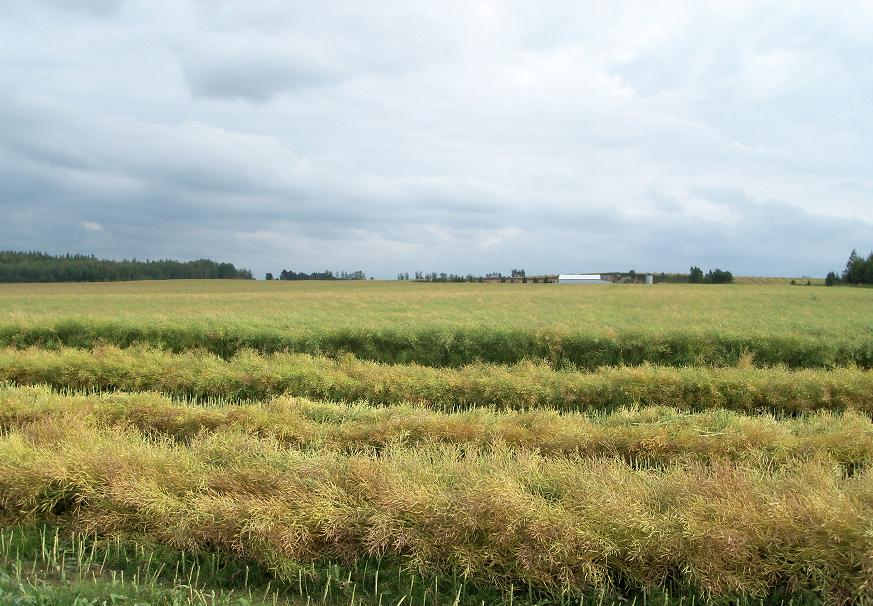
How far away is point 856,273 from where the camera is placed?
74.1m

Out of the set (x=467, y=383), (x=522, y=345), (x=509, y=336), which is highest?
(x=509, y=336)

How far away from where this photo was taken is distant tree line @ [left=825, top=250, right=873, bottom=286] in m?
72.7

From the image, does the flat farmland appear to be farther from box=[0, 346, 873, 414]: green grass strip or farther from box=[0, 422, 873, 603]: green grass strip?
box=[0, 422, 873, 603]: green grass strip

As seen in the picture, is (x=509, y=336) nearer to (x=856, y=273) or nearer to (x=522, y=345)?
(x=522, y=345)

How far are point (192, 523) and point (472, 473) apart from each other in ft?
9.75

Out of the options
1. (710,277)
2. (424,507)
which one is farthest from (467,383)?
(710,277)

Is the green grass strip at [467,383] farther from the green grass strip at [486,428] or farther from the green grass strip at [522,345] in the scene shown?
the green grass strip at [486,428]

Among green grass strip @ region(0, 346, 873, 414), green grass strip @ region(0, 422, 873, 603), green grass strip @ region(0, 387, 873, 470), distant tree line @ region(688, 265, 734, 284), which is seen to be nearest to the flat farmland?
green grass strip @ region(0, 346, 873, 414)

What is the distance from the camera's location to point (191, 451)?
743 centimetres

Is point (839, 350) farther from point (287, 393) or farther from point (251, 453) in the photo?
point (251, 453)

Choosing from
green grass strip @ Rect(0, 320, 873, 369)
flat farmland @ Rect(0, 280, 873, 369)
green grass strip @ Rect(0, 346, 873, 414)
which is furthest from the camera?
flat farmland @ Rect(0, 280, 873, 369)

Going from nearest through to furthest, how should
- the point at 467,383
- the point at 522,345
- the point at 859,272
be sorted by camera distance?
the point at 467,383, the point at 522,345, the point at 859,272

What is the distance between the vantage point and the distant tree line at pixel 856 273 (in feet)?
238

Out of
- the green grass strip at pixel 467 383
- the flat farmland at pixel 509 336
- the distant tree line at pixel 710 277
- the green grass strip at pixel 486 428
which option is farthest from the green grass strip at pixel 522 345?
the distant tree line at pixel 710 277
